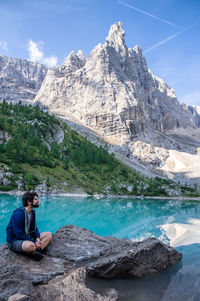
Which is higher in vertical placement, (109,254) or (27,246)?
(27,246)

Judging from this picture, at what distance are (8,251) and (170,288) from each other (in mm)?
6410

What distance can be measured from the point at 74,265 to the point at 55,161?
231ft

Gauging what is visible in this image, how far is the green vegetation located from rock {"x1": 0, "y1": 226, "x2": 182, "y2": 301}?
155 ft

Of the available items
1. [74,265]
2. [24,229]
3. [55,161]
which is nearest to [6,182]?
[55,161]

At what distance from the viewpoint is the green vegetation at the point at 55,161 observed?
A: 64812mm

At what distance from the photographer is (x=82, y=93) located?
170 meters

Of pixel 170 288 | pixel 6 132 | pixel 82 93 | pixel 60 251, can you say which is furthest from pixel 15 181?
pixel 82 93

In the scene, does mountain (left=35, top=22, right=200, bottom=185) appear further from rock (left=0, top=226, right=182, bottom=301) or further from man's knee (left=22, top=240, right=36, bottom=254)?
man's knee (left=22, top=240, right=36, bottom=254)

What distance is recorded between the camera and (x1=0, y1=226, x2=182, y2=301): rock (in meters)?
6.82

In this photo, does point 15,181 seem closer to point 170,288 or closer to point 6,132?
point 6,132

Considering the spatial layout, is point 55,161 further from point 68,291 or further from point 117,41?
point 117,41

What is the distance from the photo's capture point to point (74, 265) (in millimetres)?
9711

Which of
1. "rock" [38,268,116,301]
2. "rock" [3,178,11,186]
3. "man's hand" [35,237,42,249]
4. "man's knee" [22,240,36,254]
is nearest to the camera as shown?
"rock" [38,268,116,301]

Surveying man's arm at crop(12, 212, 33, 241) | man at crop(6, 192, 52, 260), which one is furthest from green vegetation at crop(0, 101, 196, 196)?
man's arm at crop(12, 212, 33, 241)
